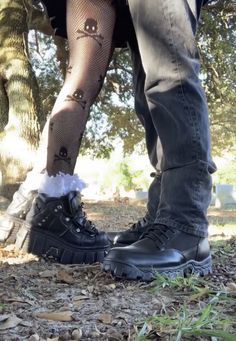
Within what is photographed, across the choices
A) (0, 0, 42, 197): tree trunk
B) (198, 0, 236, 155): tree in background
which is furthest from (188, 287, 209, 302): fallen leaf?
(198, 0, 236, 155): tree in background

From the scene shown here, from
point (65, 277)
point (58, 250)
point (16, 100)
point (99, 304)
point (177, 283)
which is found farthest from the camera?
point (16, 100)

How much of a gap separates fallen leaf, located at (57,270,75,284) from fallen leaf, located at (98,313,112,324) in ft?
1.07

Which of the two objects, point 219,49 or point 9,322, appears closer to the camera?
point 9,322

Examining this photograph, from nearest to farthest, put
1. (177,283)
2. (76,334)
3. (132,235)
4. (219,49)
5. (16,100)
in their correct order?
1. (76,334)
2. (177,283)
3. (132,235)
4. (16,100)
5. (219,49)

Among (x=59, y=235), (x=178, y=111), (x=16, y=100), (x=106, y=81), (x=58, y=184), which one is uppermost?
(x=106, y=81)

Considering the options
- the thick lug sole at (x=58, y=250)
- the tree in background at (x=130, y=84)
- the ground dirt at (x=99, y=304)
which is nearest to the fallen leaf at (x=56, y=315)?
the ground dirt at (x=99, y=304)

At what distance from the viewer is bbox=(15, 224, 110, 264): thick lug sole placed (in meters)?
1.50

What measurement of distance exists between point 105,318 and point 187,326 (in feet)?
0.52

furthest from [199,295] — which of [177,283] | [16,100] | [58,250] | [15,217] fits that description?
[16,100]

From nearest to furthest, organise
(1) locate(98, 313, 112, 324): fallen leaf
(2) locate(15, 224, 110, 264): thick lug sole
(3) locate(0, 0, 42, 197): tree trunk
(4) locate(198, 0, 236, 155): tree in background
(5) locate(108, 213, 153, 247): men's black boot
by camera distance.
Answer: (1) locate(98, 313, 112, 324): fallen leaf, (2) locate(15, 224, 110, 264): thick lug sole, (5) locate(108, 213, 153, 247): men's black boot, (3) locate(0, 0, 42, 197): tree trunk, (4) locate(198, 0, 236, 155): tree in background

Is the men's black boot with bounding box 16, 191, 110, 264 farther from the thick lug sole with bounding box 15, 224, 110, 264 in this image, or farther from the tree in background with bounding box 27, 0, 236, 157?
the tree in background with bounding box 27, 0, 236, 157

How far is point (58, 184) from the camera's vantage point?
1552 mm

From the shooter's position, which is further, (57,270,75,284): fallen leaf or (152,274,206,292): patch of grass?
(57,270,75,284): fallen leaf

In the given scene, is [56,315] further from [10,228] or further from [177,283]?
[10,228]
